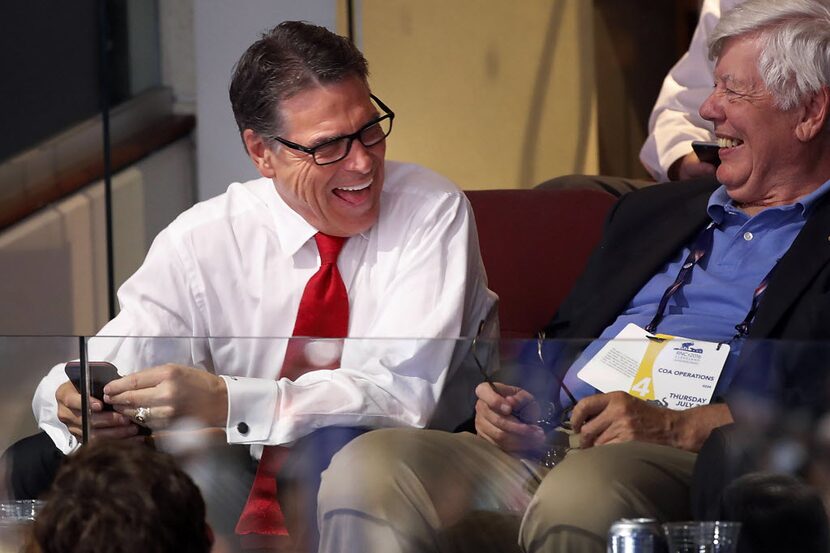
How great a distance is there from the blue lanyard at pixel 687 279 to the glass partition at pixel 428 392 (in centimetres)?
57

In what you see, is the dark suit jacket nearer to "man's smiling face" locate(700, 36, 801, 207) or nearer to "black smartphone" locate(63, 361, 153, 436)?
"man's smiling face" locate(700, 36, 801, 207)

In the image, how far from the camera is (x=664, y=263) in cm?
252

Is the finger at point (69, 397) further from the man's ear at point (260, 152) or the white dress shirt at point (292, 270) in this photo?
the man's ear at point (260, 152)

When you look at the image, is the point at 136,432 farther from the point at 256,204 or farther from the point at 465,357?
the point at 256,204

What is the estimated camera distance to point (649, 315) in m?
2.45

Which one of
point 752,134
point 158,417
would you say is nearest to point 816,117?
point 752,134

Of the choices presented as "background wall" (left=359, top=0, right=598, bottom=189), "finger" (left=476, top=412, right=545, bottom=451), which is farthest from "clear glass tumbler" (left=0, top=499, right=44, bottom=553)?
"background wall" (left=359, top=0, right=598, bottom=189)

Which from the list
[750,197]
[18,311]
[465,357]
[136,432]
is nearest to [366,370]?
[465,357]

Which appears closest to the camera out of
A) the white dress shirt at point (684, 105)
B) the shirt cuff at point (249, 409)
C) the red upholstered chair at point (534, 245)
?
the shirt cuff at point (249, 409)

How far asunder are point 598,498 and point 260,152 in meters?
1.04

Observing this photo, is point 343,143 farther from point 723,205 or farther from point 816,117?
point 816,117

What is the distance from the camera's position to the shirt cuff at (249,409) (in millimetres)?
1699

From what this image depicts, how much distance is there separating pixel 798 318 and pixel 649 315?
13.6 inches

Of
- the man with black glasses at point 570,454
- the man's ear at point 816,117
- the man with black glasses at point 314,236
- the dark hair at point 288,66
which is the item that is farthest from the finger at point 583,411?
the man's ear at point 816,117
